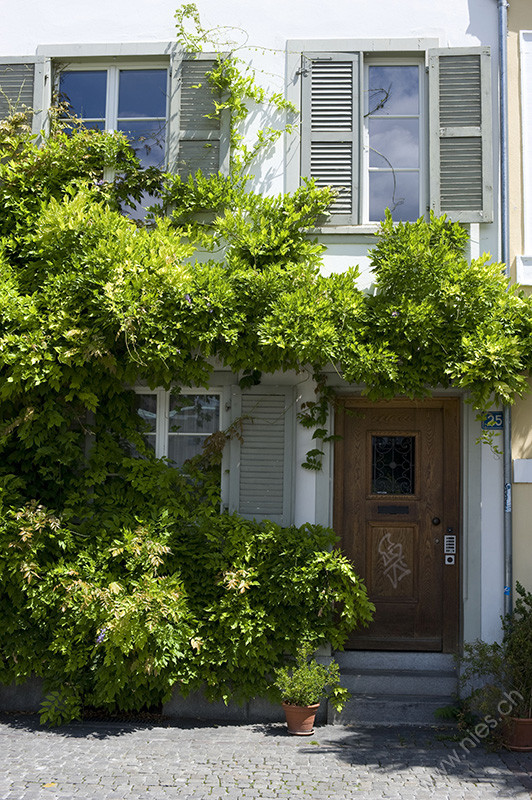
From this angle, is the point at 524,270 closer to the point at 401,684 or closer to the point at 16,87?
the point at 401,684

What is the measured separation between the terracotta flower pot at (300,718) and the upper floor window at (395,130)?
3.87 meters

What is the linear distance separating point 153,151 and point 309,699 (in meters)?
4.77

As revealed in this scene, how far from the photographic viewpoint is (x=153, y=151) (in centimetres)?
741

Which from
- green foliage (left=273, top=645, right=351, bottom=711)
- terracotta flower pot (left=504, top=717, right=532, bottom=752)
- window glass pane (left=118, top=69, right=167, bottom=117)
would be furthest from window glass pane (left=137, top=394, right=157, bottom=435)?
terracotta flower pot (left=504, top=717, right=532, bottom=752)

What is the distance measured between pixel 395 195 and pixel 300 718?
435cm

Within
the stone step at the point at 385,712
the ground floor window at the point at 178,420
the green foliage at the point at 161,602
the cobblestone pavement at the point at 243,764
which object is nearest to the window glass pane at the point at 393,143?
the ground floor window at the point at 178,420

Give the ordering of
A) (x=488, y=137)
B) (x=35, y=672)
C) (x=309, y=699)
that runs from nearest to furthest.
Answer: (x=309, y=699) → (x=35, y=672) → (x=488, y=137)

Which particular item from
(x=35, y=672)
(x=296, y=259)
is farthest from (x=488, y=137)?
(x=35, y=672)

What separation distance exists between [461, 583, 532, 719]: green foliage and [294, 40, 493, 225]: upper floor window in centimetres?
325

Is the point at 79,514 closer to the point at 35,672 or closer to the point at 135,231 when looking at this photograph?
the point at 35,672

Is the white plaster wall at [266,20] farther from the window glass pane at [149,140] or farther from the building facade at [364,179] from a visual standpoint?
the window glass pane at [149,140]

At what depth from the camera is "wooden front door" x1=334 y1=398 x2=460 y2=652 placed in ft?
23.0

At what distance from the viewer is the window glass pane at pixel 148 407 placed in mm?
7199

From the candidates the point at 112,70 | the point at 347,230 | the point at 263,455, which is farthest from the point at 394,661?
the point at 112,70
